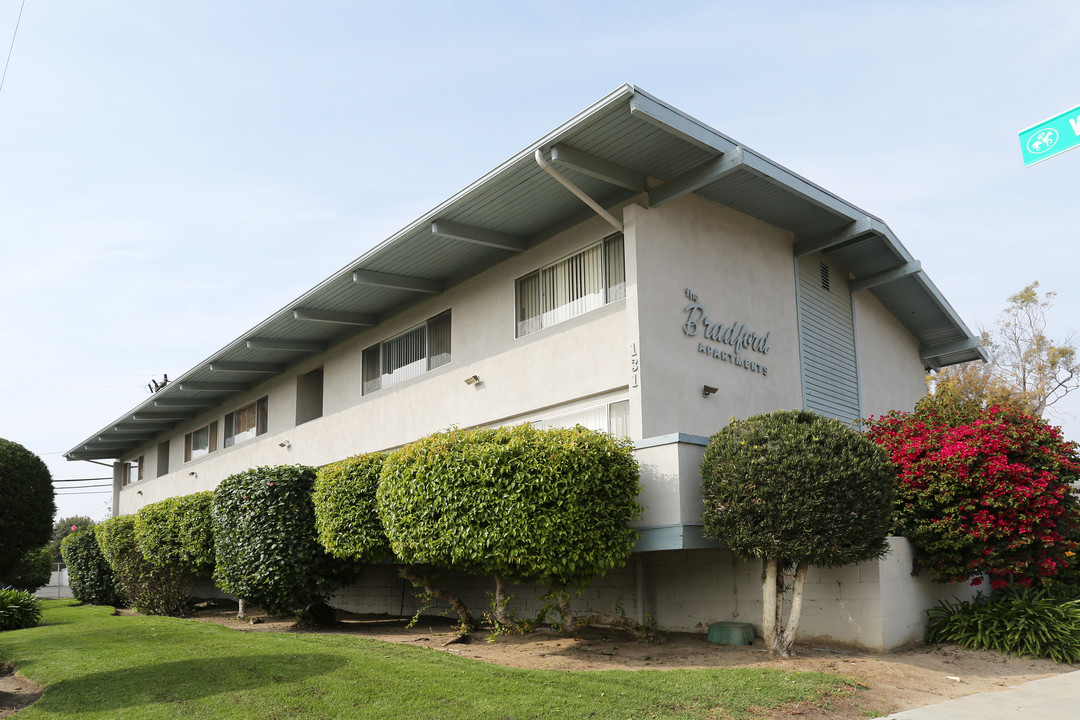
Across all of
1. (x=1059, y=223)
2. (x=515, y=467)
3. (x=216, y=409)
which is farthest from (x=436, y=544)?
(x=216, y=409)

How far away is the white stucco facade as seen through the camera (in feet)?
34.3

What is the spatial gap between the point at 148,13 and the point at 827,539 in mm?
9674

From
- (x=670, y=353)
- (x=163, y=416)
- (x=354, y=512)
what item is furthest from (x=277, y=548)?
(x=163, y=416)

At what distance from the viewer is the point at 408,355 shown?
56.6 ft

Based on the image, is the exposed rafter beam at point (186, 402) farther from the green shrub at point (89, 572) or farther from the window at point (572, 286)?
the window at point (572, 286)

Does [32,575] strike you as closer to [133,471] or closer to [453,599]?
[133,471]

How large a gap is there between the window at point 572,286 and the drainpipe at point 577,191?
22.0 inches

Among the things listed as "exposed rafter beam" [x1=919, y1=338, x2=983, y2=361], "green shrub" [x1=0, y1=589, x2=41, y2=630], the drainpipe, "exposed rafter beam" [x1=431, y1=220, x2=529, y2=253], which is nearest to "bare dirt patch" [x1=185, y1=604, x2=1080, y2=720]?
the drainpipe

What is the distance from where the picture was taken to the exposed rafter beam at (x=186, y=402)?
24.5 metres

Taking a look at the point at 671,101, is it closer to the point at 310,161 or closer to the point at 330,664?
the point at 310,161

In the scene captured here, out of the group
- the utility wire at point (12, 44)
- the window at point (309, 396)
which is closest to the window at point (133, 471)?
the window at point (309, 396)

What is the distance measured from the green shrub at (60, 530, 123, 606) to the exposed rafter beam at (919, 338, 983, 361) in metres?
19.9

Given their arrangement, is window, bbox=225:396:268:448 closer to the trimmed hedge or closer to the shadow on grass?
the trimmed hedge

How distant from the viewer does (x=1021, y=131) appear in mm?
7008
